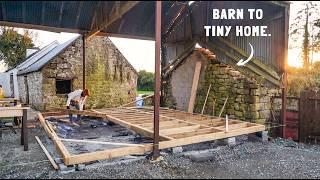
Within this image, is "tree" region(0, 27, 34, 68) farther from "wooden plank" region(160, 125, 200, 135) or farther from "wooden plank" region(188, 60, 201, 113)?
"wooden plank" region(160, 125, 200, 135)

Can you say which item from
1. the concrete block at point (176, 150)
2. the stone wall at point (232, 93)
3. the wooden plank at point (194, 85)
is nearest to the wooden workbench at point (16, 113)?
the concrete block at point (176, 150)

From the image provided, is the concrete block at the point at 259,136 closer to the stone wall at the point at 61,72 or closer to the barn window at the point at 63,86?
the stone wall at the point at 61,72

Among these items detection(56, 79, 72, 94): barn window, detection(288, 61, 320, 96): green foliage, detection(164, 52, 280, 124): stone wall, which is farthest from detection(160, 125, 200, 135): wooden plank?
detection(56, 79, 72, 94): barn window

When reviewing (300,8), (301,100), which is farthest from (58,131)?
(300,8)

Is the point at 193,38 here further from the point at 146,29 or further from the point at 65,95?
the point at 65,95

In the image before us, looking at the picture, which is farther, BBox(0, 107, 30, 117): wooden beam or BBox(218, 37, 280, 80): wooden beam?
BBox(218, 37, 280, 80): wooden beam

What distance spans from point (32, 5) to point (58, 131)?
371 cm

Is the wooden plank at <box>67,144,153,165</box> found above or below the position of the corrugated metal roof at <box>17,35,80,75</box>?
below

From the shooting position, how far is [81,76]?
17.4 m

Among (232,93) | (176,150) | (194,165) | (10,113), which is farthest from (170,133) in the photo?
(10,113)

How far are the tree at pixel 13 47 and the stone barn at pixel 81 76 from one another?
9124 mm

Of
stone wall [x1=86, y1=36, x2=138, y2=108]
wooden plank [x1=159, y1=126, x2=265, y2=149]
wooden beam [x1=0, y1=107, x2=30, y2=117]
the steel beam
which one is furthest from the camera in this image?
stone wall [x1=86, y1=36, x2=138, y2=108]

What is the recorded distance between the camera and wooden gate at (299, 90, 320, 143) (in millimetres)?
7438

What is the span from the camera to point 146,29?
10828 millimetres
